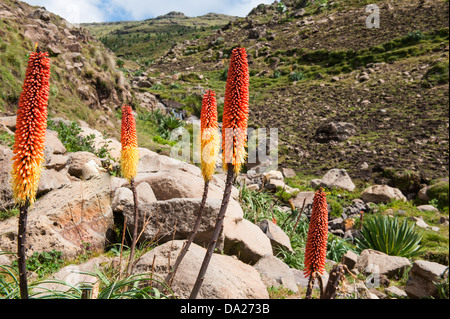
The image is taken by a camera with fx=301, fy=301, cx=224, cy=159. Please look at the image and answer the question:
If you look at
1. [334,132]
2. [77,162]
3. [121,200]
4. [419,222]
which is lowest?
[419,222]

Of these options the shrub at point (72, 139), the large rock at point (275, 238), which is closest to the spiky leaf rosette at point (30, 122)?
the large rock at point (275, 238)

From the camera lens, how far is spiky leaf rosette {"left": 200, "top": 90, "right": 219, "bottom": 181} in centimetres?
288

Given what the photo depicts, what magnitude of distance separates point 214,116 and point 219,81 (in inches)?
1278

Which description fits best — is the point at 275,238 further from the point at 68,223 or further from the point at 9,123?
the point at 9,123

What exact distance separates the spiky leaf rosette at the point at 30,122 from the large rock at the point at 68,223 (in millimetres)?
2595

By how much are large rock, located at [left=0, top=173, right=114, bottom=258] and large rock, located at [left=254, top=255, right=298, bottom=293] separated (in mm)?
3013

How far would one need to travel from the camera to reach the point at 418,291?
658 cm

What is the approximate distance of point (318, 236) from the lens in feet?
10.7

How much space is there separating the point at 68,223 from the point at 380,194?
1298cm

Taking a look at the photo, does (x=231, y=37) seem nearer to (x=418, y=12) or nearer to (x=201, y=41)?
(x=201, y=41)

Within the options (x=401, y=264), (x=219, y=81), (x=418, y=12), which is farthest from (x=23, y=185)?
(x=418, y=12)

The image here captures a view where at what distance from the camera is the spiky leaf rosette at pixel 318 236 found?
3242 millimetres

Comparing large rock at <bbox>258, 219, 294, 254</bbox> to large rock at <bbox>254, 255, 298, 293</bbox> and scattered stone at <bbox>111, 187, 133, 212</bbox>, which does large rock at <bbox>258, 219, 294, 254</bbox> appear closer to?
large rock at <bbox>254, 255, 298, 293</bbox>

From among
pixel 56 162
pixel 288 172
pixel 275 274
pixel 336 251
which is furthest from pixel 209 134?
pixel 288 172
